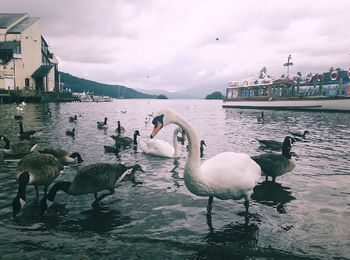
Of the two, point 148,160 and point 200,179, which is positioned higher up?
point 200,179

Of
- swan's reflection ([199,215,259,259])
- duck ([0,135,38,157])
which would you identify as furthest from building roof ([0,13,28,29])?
swan's reflection ([199,215,259,259])

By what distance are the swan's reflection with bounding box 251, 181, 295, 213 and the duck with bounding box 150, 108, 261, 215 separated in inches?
62.6

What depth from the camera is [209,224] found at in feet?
21.0

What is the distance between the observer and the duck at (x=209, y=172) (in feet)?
18.9

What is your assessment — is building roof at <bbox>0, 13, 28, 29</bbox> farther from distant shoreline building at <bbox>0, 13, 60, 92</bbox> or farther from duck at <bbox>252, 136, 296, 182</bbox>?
duck at <bbox>252, 136, 296, 182</bbox>

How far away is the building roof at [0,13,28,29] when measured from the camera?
66.1 meters

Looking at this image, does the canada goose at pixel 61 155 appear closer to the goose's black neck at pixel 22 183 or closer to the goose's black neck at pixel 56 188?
the goose's black neck at pixel 22 183

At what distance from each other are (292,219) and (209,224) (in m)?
1.88

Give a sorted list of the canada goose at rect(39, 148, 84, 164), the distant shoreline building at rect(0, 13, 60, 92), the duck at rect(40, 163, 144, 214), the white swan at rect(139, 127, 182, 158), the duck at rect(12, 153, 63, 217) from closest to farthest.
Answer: the duck at rect(40, 163, 144, 214) → the duck at rect(12, 153, 63, 217) → the canada goose at rect(39, 148, 84, 164) → the white swan at rect(139, 127, 182, 158) → the distant shoreline building at rect(0, 13, 60, 92)

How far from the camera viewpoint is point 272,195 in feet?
27.6

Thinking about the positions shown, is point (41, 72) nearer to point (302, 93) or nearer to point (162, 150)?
point (302, 93)

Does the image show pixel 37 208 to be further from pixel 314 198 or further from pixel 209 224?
pixel 314 198

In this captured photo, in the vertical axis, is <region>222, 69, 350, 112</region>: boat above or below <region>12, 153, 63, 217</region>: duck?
above

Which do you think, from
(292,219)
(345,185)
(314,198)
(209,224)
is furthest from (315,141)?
(209,224)
